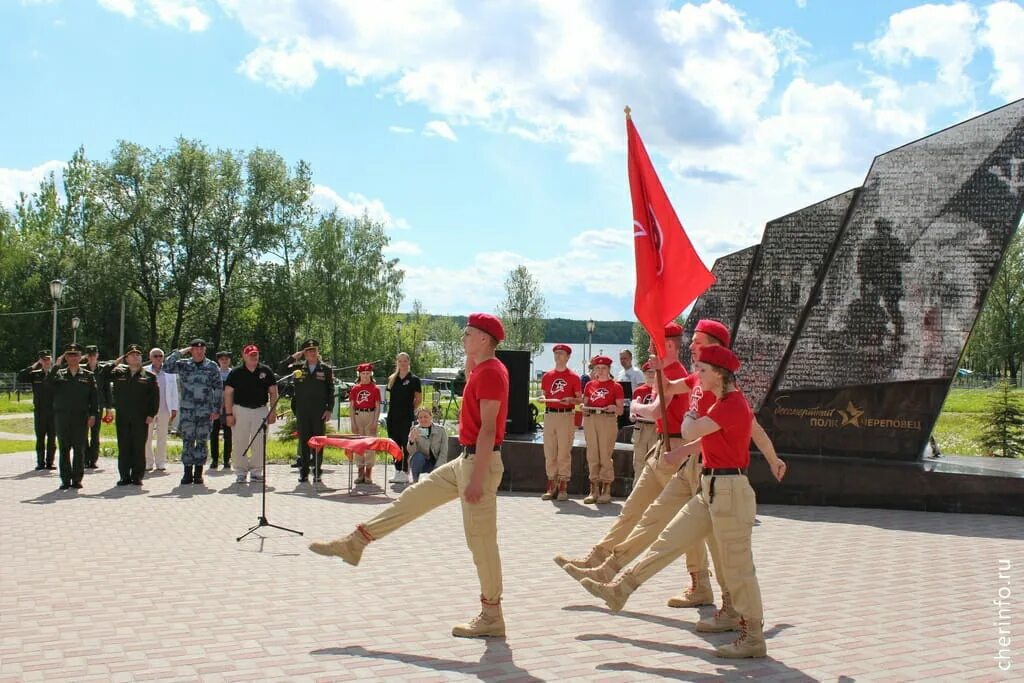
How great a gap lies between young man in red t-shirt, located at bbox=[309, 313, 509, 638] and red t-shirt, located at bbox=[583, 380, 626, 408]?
5.71 m

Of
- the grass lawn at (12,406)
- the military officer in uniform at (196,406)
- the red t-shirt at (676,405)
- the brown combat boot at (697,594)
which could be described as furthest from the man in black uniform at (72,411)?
the grass lawn at (12,406)

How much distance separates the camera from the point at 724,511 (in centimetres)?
523

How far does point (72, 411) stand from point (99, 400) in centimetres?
61

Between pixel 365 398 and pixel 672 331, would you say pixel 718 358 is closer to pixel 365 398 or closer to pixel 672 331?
pixel 672 331

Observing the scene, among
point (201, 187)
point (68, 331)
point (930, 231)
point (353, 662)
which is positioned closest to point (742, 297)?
point (930, 231)

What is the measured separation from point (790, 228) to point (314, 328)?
47571 mm

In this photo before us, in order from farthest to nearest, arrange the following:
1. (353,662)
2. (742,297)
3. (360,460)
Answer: (360,460) < (742,297) < (353,662)

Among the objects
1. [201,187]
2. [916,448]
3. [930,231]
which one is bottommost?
[916,448]

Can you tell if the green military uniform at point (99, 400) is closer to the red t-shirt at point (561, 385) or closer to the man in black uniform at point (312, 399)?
the man in black uniform at point (312, 399)

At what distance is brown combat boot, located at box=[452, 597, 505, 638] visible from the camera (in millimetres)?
5441

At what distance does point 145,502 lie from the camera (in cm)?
1098

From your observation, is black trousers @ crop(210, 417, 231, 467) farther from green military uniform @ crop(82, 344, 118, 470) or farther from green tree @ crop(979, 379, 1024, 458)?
green tree @ crop(979, 379, 1024, 458)

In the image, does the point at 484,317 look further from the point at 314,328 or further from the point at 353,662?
the point at 314,328

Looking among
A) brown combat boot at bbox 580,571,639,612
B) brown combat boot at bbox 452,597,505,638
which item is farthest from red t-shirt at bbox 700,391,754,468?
brown combat boot at bbox 452,597,505,638
